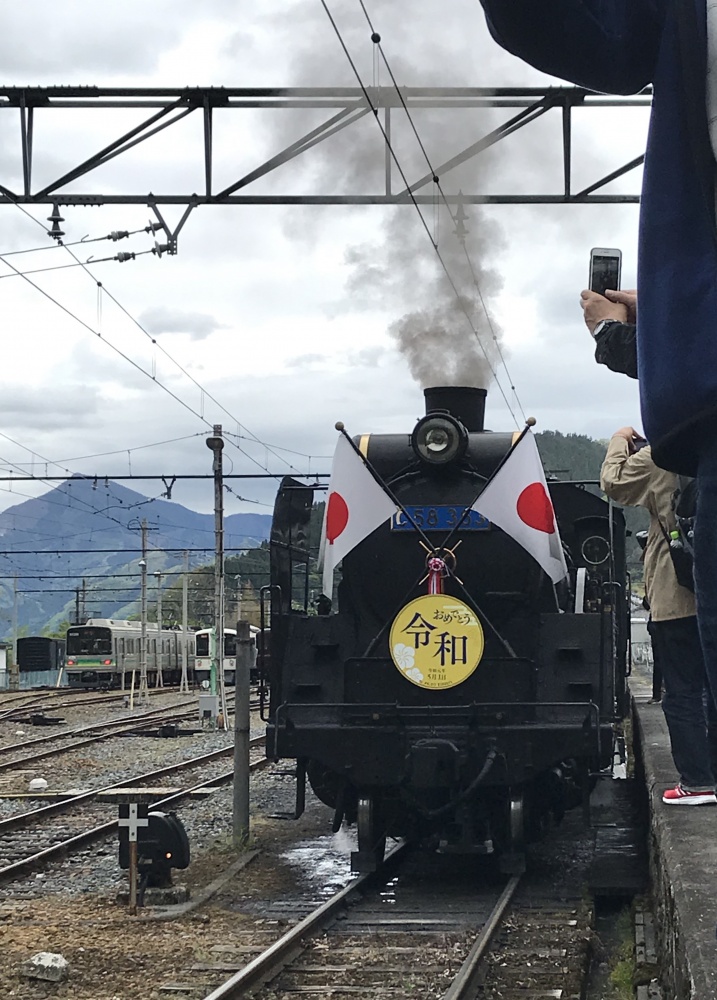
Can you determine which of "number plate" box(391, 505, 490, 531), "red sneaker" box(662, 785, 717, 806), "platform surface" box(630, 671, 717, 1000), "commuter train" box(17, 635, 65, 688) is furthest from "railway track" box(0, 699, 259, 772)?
"commuter train" box(17, 635, 65, 688)

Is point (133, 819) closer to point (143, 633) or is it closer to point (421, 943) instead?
point (421, 943)

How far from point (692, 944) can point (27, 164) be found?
927 centimetres

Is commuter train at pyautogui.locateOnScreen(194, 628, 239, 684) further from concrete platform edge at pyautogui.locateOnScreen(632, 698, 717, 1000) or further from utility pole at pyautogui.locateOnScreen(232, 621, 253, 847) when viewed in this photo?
concrete platform edge at pyautogui.locateOnScreen(632, 698, 717, 1000)

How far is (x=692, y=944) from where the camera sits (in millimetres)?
3500

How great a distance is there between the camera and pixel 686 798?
6160mm

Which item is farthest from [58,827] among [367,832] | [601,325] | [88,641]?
[88,641]

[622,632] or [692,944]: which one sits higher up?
[622,632]

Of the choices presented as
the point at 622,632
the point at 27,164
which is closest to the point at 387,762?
the point at 622,632

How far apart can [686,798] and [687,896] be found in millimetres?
2060

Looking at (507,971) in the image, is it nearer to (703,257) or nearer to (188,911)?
(188,911)

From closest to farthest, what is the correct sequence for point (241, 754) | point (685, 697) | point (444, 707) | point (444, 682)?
point (685, 697), point (444, 707), point (444, 682), point (241, 754)

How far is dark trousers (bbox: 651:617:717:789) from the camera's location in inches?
238

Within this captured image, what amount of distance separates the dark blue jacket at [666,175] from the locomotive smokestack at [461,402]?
295 inches

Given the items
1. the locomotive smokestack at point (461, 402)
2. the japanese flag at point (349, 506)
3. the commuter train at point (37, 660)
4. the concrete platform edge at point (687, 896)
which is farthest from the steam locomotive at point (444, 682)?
the commuter train at point (37, 660)
